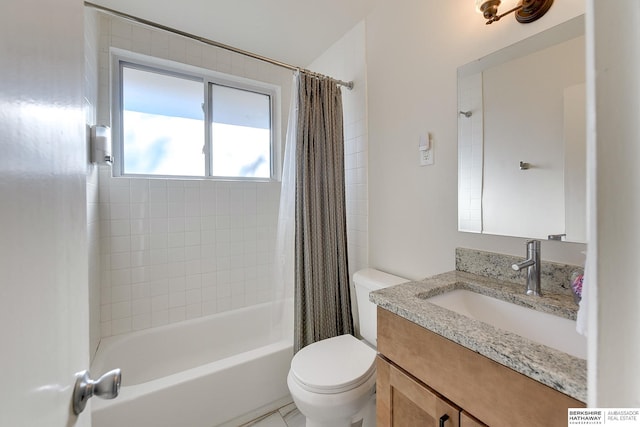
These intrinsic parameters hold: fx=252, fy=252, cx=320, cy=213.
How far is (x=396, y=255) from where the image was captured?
4.92ft

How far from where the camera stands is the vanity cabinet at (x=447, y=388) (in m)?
0.50

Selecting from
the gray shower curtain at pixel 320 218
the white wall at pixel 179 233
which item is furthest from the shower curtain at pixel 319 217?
the white wall at pixel 179 233

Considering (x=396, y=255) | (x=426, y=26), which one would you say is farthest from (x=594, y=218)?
(x=426, y=26)

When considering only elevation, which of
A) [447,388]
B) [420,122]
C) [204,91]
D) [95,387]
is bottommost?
[447,388]

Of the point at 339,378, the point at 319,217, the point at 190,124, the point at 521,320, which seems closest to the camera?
the point at 521,320

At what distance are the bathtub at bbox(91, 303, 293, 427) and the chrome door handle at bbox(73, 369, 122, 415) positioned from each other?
37.0 inches

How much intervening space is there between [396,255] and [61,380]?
1.40 metres

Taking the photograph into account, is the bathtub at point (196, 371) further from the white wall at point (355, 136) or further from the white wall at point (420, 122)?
the white wall at point (420, 122)

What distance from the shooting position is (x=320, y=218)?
5.42 feet

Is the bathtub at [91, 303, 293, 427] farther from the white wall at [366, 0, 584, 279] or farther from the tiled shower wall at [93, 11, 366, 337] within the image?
the white wall at [366, 0, 584, 279]

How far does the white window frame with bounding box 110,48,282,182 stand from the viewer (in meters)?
1.77

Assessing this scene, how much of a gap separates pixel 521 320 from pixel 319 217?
1.10 m

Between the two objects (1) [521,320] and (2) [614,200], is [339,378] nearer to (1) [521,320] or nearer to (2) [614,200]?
(1) [521,320]

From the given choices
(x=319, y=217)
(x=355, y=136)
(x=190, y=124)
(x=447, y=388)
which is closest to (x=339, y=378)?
(x=447, y=388)
